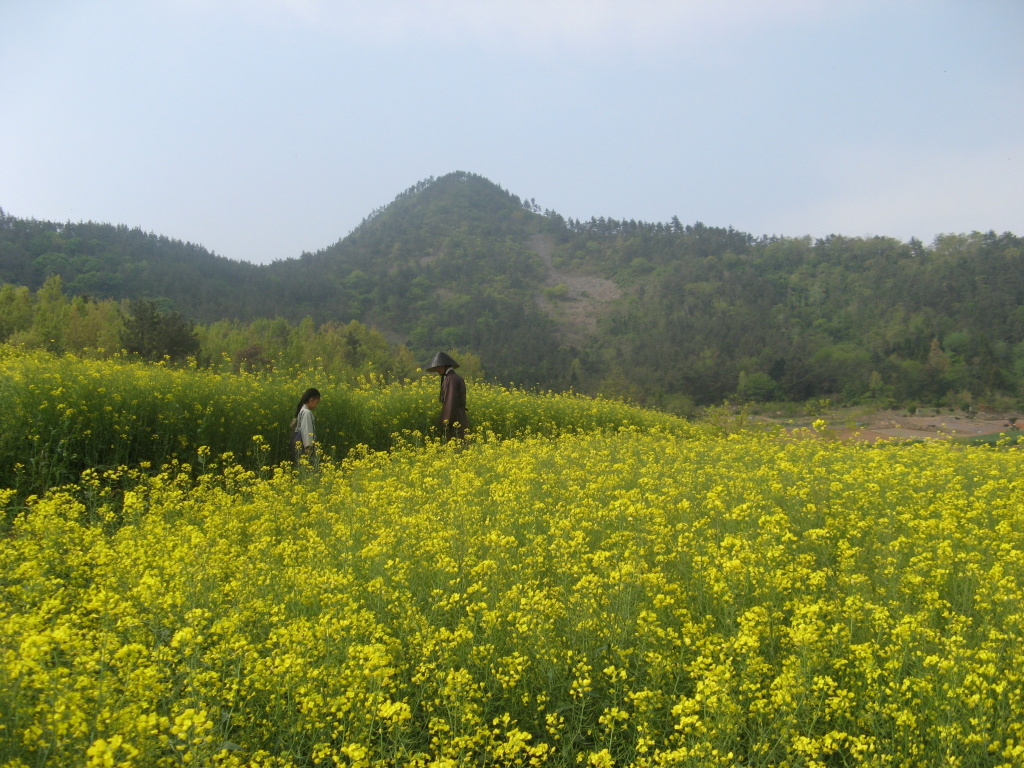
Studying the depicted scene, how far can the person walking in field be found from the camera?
27.8 feet

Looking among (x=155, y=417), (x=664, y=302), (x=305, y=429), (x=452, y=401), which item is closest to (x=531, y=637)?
(x=305, y=429)

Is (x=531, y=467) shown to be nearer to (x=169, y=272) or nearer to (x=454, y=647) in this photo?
(x=454, y=647)

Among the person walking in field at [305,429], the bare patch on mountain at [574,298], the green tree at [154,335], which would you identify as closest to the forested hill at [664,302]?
the bare patch on mountain at [574,298]

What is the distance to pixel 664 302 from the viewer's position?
72438 mm

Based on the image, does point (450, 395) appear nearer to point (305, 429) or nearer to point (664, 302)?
point (305, 429)

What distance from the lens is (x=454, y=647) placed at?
116 inches

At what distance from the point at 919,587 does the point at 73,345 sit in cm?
2008

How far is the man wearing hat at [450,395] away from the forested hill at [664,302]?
998 inches

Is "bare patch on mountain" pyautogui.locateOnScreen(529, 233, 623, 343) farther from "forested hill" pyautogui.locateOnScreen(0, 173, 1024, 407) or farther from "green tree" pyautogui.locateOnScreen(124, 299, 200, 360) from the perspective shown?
"green tree" pyautogui.locateOnScreen(124, 299, 200, 360)

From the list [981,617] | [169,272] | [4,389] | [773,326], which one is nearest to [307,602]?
[981,617]

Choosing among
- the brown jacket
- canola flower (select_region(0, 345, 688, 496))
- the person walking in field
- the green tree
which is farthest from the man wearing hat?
the green tree

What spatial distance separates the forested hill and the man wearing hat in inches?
998

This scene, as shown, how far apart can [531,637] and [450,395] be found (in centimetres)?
693

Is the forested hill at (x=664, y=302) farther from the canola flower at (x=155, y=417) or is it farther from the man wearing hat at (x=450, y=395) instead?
the man wearing hat at (x=450, y=395)
